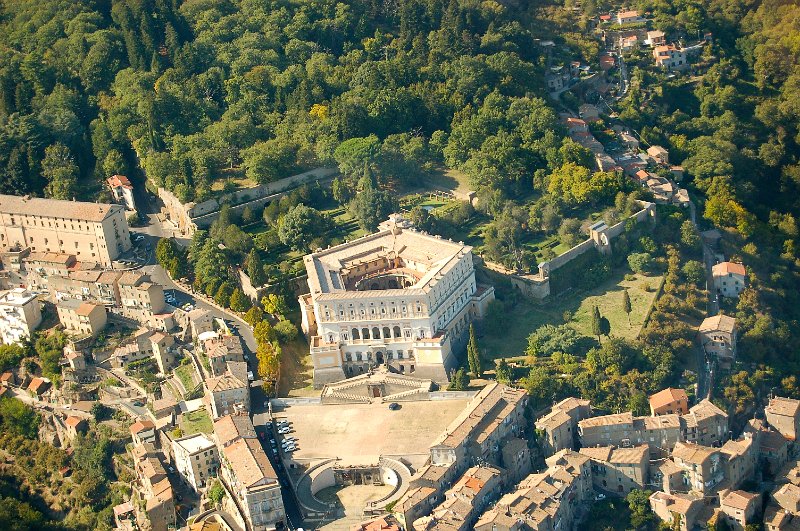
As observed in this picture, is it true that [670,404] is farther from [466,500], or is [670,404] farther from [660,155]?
[660,155]

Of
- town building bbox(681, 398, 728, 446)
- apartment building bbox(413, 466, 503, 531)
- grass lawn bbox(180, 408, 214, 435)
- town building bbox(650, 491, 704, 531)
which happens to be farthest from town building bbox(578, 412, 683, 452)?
grass lawn bbox(180, 408, 214, 435)

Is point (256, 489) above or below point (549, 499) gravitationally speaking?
above

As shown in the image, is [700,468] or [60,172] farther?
[60,172]

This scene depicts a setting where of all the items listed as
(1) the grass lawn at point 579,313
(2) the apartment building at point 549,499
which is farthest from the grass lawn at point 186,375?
(2) the apartment building at point 549,499

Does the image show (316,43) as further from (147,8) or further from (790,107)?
(790,107)

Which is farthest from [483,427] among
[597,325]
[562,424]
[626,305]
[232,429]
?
[626,305]

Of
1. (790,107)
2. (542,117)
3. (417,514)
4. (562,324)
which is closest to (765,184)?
(790,107)

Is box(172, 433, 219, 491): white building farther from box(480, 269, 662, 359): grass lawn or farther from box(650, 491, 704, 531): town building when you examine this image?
box(650, 491, 704, 531): town building
